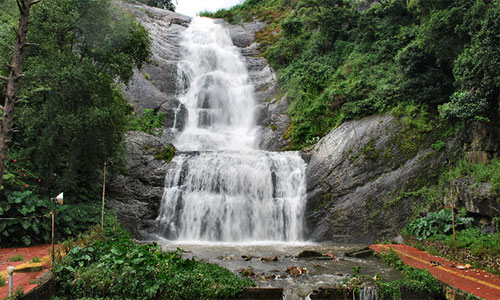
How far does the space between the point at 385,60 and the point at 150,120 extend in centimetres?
1537

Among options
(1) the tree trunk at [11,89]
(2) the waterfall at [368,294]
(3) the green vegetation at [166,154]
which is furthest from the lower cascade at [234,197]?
(1) the tree trunk at [11,89]

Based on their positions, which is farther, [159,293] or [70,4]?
[70,4]

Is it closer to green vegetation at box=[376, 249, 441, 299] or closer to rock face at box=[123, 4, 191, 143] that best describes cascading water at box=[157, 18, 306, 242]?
rock face at box=[123, 4, 191, 143]

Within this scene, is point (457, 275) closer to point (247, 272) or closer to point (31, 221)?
point (247, 272)

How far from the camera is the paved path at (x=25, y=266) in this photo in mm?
6375

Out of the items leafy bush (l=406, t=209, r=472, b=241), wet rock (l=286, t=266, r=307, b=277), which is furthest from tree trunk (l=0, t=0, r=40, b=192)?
leafy bush (l=406, t=209, r=472, b=241)

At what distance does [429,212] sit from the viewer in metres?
11.7

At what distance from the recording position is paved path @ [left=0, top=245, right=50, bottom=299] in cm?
638

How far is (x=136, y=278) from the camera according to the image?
6.68 meters

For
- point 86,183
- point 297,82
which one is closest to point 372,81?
point 297,82

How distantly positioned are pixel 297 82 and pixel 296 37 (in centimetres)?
752

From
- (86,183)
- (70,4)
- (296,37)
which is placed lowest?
(86,183)

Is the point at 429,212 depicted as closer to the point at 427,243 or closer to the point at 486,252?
the point at 427,243

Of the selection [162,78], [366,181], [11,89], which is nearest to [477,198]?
[366,181]
